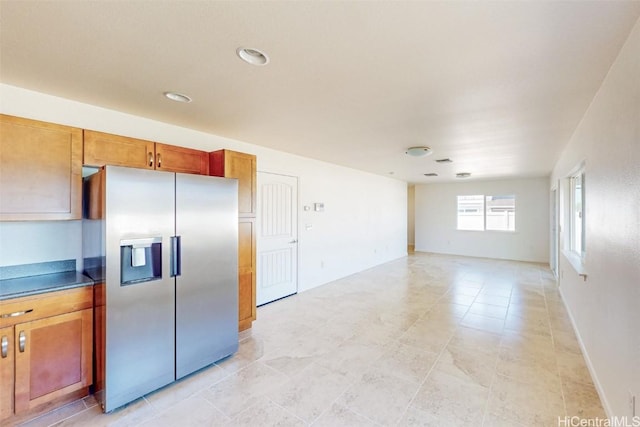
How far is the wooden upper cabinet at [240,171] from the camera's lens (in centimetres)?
306

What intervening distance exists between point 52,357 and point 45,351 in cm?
7

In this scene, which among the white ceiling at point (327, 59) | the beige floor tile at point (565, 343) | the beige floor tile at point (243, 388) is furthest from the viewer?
the beige floor tile at point (565, 343)

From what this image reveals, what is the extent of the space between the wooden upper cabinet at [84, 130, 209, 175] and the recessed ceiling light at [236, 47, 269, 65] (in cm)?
148


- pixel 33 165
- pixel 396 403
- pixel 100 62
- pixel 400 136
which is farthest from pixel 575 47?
pixel 33 165

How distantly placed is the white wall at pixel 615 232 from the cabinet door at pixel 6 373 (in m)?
3.61

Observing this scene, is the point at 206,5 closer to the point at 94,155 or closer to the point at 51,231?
the point at 94,155

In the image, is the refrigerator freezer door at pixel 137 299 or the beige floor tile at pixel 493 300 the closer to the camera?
the refrigerator freezer door at pixel 137 299

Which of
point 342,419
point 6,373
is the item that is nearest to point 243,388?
point 342,419

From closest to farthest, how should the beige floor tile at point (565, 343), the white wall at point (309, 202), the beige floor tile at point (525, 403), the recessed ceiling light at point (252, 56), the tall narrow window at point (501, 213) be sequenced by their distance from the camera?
the recessed ceiling light at point (252, 56) < the beige floor tile at point (525, 403) < the white wall at point (309, 202) < the beige floor tile at point (565, 343) < the tall narrow window at point (501, 213)

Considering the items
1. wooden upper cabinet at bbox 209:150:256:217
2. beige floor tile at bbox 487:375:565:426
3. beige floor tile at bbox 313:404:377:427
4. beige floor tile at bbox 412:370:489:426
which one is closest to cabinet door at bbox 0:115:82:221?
wooden upper cabinet at bbox 209:150:256:217

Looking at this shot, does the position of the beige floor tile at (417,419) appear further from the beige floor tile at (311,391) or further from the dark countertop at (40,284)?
the dark countertop at (40,284)

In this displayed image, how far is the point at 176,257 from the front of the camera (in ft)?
7.87

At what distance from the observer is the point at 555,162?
545 centimetres
